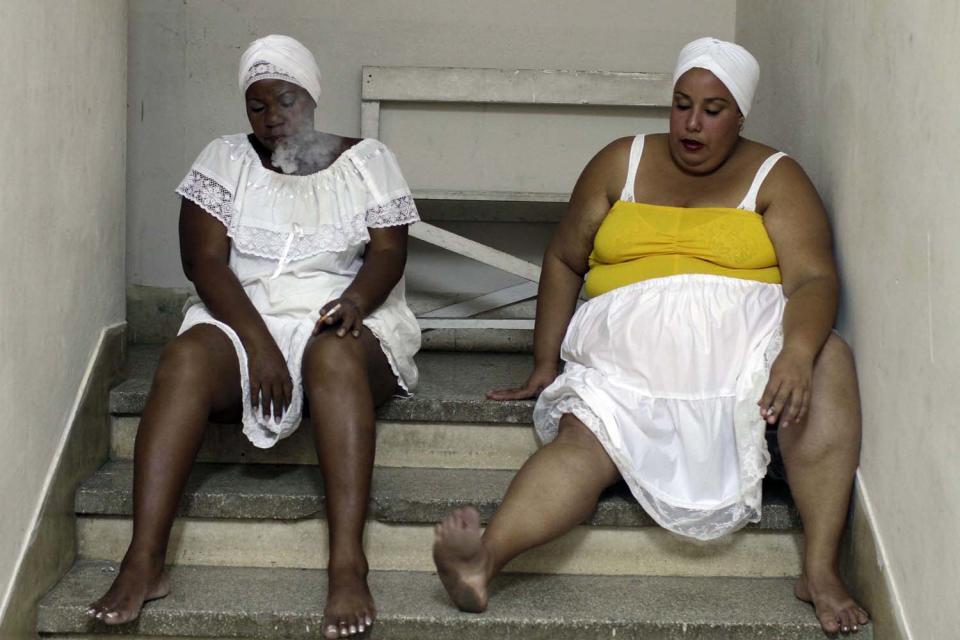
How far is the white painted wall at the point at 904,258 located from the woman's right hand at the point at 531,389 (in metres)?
0.86

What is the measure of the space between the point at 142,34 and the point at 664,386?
2767 mm

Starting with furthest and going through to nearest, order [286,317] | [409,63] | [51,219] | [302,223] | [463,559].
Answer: [409,63]
[302,223]
[286,317]
[51,219]
[463,559]

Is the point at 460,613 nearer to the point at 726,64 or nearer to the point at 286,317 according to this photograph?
the point at 286,317

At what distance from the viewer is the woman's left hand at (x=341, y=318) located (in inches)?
120

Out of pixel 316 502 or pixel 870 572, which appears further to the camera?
pixel 316 502

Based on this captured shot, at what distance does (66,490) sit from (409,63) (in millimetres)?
2365

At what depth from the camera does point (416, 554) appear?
3062 mm

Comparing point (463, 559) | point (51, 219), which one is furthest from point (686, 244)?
point (51, 219)

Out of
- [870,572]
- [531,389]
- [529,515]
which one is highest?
[531,389]

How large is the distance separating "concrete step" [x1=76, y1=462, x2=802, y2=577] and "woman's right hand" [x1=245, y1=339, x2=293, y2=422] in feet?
0.81

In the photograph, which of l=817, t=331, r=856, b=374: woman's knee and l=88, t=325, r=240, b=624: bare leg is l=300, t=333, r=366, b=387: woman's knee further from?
l=817, t=331, r=856, b=374: woman's knee

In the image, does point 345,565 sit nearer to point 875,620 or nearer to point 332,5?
point 875,620

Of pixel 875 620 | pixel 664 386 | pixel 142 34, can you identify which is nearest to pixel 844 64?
pixel 664 386

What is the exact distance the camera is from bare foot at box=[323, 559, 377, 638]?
8.67 feet
